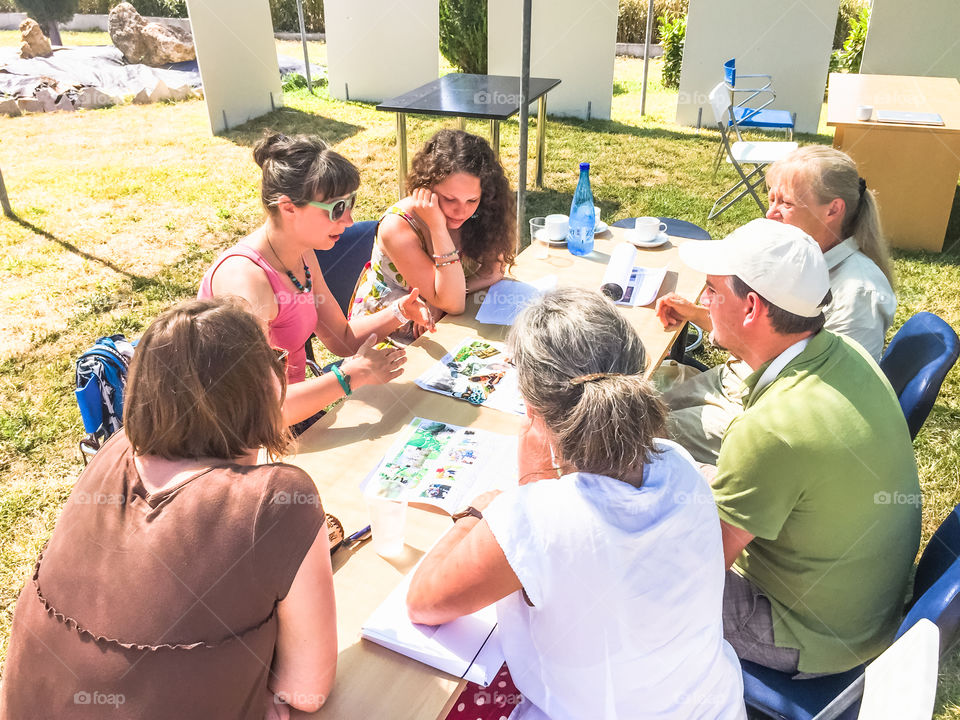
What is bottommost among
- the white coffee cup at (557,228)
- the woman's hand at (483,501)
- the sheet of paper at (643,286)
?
the sheet of paper at (643,286)

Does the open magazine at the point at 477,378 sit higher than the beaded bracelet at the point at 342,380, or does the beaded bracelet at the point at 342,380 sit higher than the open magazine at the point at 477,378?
the beaded bracelet at the point at 342,380

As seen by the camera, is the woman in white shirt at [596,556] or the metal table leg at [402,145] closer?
the woman in white shirt at [596,556]

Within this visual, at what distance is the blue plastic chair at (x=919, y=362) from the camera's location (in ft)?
A: 6.92

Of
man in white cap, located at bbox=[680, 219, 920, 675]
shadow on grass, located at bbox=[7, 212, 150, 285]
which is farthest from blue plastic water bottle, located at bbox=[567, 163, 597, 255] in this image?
shadow on grass, located at bbox=[7, 212, 150, 285]

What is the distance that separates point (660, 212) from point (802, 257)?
4.44m

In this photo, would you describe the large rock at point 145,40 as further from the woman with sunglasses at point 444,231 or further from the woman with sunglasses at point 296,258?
the woman with sunglasses at point 296,258

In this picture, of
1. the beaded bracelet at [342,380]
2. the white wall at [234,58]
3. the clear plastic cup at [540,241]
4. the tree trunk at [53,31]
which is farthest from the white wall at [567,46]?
the tree trunk at [53,31]

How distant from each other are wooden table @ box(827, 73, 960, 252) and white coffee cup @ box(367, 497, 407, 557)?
16.5 feet

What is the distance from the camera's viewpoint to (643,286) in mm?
2969

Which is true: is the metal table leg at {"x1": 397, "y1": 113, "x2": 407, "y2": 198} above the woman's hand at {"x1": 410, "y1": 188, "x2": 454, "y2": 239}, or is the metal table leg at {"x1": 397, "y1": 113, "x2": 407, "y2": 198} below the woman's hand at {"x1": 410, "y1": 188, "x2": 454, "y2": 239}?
below

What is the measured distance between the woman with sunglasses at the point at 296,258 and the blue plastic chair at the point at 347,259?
20.0 inches

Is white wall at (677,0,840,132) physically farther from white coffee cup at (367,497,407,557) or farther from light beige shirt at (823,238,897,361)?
white coffee cup at (367,497,407,557)

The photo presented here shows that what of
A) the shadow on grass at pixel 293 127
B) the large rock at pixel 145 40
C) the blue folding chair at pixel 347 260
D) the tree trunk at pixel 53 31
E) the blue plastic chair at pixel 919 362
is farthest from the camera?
the tree trunk at pixel 53 31

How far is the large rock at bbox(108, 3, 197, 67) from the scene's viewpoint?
1211cm
